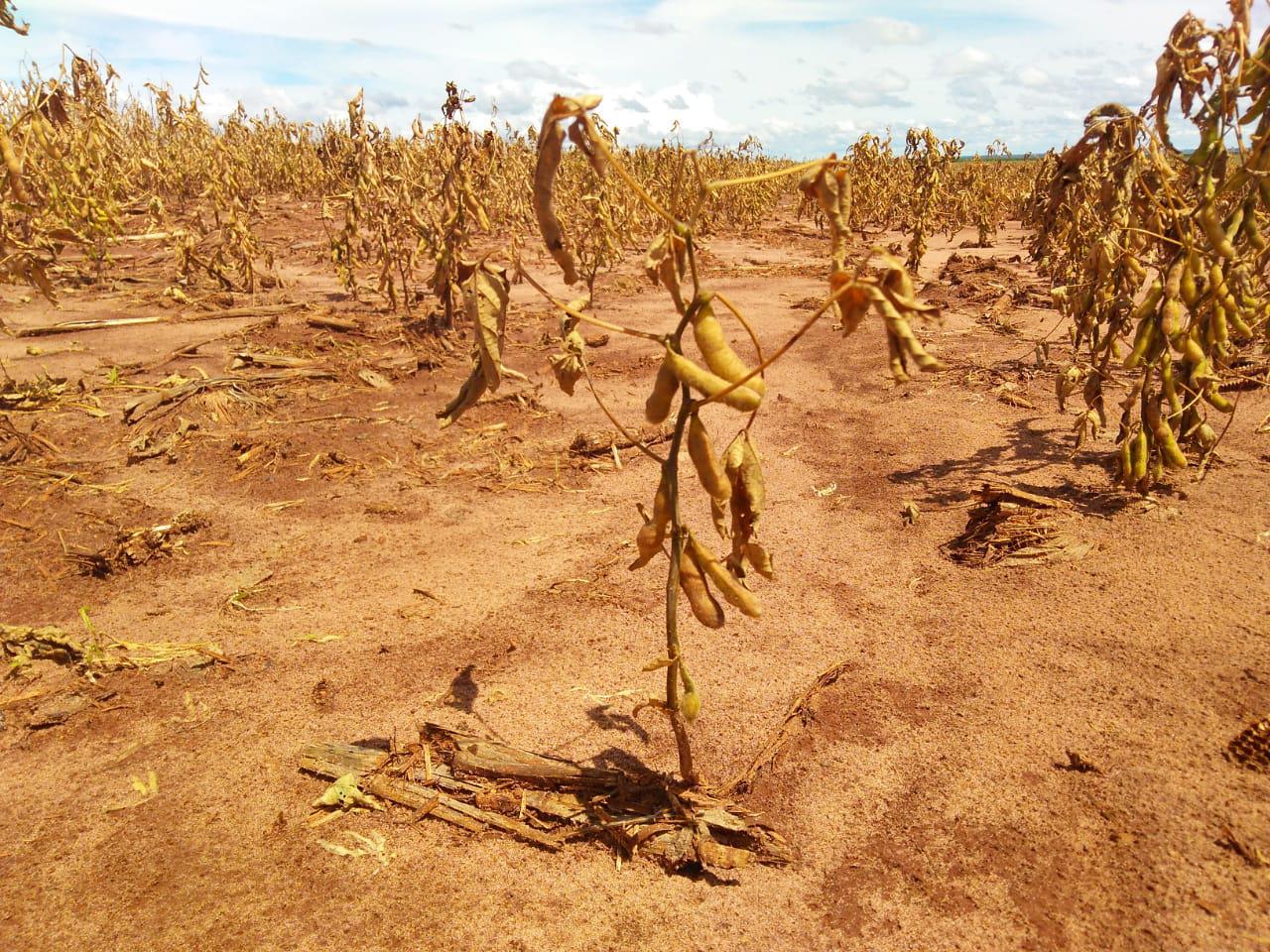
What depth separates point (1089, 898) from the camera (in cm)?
189

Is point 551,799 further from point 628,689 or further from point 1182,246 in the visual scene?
point 1182,246

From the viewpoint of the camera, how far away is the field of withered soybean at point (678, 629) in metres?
1.93

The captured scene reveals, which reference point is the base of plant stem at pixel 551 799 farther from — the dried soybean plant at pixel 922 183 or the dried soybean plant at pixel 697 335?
the dried soybean plant at pixel 922 183

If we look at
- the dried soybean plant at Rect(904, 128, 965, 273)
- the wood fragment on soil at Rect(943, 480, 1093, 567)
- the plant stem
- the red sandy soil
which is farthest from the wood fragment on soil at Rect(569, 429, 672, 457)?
the dried soybean plant at Rect(904, 128, 965, 273)

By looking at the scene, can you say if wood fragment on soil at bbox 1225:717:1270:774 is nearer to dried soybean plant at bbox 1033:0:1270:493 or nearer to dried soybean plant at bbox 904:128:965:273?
dried soybean plant at bbox 1033:0:1270:493

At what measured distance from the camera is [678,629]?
3.16 m

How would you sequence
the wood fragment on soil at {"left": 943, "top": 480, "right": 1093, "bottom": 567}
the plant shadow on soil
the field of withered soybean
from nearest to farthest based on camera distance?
the field of withered soybean → the wood fragment on soil at {"left": 943, "top": 480, "right": 1093, "bottom": 567} → the plant shadow on soil

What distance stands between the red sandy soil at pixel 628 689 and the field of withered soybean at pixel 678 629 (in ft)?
0.05

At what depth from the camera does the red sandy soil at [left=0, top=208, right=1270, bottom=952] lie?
199 centimetres

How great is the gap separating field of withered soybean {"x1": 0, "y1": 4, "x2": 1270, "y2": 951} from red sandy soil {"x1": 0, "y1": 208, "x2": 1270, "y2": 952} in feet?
0.05

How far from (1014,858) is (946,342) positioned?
619 cm

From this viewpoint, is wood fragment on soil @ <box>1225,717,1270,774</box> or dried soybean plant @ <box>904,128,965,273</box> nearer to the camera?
wood fragment on soil @ <box>1225,717,1270,774</box>

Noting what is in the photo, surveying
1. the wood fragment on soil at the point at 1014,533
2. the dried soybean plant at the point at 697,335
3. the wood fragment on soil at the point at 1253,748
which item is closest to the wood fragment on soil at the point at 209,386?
the dried soybean plant at the point at 697,335

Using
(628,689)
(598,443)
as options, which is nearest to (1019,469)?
(598,443)
